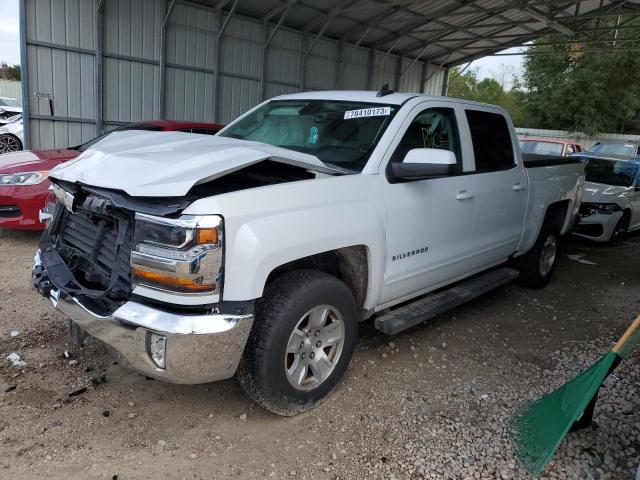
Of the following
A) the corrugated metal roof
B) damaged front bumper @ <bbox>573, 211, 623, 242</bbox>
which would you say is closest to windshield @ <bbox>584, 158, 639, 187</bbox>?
damaged front bumper @ <bbox>573, 211, 623, 242</bbox>

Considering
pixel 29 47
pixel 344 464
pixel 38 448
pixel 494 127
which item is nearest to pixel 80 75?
pixel 29 47

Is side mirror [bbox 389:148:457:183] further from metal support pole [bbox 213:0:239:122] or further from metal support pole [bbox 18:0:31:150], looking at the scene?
metal support pole [bbox 213:0:239:122]

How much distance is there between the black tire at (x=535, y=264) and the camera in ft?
18.2

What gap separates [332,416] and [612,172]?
27.6 ft

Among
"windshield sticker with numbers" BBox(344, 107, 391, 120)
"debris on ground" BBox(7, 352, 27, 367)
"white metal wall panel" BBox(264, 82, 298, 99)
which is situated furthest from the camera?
"white metal wall panel" BBox(264, 82, 298, 99)

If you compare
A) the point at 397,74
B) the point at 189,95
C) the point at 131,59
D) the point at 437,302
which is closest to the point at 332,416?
the point at 437,302

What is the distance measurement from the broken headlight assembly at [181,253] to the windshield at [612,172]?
8.35m

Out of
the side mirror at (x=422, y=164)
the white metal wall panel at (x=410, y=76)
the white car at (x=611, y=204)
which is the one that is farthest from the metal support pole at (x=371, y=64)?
the side mirror at (x=422, y=164)

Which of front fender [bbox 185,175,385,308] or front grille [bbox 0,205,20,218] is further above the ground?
front fender [bbox 185,175,385,308]

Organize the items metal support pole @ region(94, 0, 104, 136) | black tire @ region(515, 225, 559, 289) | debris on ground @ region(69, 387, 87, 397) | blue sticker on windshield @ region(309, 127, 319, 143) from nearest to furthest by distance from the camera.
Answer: debris on ground @ region(69, 387, 87, 397) < blue sticker on windshield @ region(309, 127, 319, 143) < black tire @ region(515, 225, 559, 289) < metal support pole @ region(94, 0, 104, 136)

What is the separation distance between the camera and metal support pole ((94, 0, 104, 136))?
10.3 metres

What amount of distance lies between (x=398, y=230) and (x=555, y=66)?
3563 cm

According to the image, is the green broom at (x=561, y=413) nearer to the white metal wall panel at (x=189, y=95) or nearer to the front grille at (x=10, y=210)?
the front grille at (x=10, y=210)

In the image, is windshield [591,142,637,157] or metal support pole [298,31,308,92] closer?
metal support pole [298,31,308,92]
